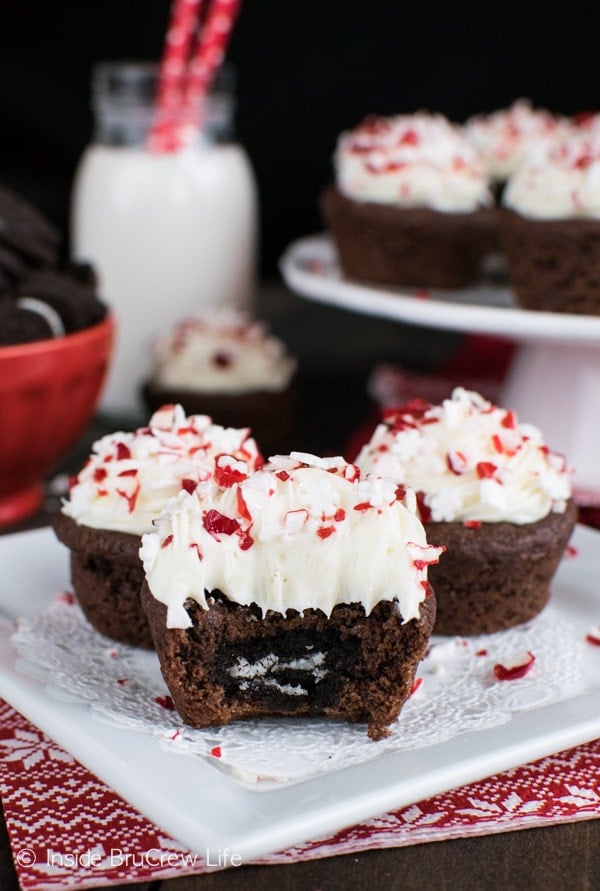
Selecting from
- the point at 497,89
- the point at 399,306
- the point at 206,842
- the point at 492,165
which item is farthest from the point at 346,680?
the point at 497,89

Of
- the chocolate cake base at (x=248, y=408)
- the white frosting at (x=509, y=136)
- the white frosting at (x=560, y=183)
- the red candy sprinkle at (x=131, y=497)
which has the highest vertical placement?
the white frosting at (x=560, y=183)

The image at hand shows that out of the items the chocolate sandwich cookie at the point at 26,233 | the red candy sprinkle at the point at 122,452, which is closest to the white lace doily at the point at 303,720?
the red candy sprinkle at the point at 122,452

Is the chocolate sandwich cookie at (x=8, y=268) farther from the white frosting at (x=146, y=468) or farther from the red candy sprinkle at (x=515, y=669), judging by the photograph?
the red candy sprinkle at (x=515, y=669)

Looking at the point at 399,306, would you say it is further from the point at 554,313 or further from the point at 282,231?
the point at 282,231

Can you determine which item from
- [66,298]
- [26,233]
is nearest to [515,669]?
[66,298]

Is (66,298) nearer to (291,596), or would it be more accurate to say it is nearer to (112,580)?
(112,580)

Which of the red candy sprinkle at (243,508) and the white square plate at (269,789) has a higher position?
the red candy sprinkle at (243,508)
